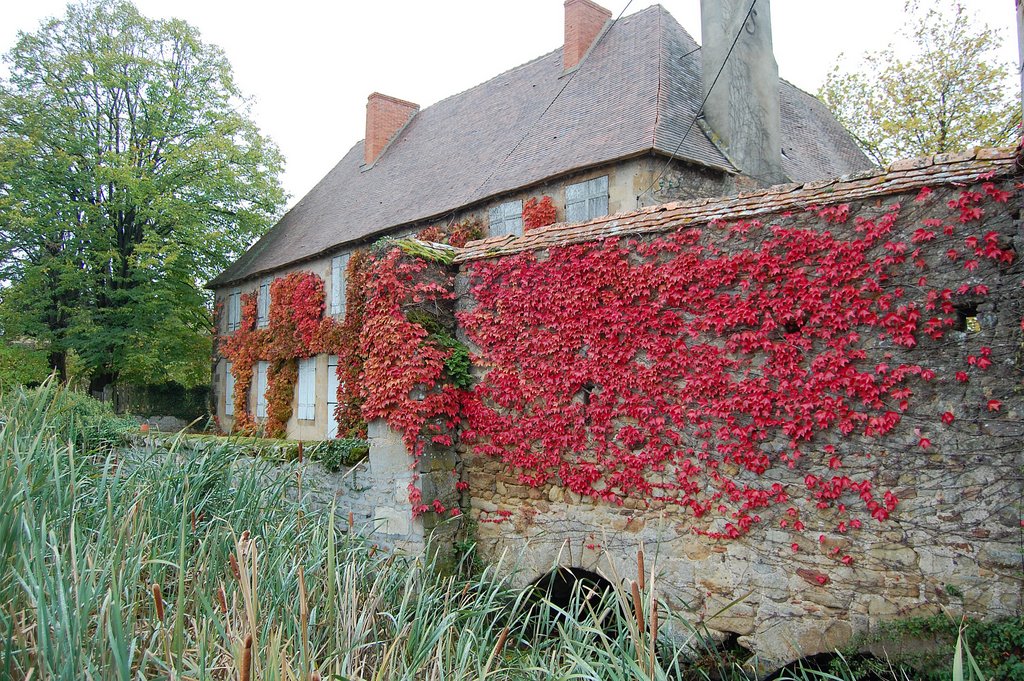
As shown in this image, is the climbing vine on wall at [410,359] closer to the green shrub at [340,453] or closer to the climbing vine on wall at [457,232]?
the green shrub at [340,453]

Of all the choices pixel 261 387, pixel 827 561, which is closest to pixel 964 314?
pixel 827 561

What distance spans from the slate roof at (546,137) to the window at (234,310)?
43cm

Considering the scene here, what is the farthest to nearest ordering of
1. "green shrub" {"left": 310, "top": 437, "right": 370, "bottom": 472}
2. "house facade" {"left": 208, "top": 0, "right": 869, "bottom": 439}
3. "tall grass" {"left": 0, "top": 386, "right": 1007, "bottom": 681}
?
"house facade" {"left": 208, "top": 0, "right": 869, "bottom": 439}, "green shrub" {"left": 310, "top": 437, "right": 370, "bottom": 472}, "tall grass" {"left": 0, "top": 386, "right": 1007, "bottom": 681}

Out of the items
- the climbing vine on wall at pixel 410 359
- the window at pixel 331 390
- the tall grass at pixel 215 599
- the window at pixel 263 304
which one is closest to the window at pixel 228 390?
the window at pixel 263 304

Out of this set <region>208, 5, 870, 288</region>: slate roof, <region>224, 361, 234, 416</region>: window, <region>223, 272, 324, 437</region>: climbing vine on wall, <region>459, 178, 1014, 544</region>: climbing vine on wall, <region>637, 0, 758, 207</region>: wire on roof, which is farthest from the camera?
<region>224, 361, 234, 416</region>: window

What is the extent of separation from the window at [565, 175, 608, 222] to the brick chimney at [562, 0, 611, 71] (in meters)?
4.24

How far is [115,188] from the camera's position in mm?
16656

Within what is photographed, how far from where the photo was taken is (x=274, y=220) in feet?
65.9

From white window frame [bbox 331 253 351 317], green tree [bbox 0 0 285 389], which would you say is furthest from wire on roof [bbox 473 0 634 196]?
green tree [bbox 0 0 285 389]

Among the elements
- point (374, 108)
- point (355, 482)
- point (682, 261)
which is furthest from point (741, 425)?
point (374, 108)

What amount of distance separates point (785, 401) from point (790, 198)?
1444 mm

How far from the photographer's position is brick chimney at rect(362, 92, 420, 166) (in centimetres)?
1760

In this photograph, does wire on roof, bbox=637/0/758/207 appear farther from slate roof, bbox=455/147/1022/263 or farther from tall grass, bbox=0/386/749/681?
tall grass, bbox=0/386/749/681

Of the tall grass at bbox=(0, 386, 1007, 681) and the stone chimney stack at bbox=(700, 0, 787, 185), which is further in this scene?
the stone chimney stack at bbox=(700, 0, 787, 185)
